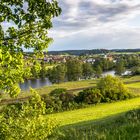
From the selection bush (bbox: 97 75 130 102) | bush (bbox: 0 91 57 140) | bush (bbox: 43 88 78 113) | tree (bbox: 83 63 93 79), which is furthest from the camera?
tree (bbox: 83 63 93 79)

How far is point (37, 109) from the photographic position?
15.4 meters

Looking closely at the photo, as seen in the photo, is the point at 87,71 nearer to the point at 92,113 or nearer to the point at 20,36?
the point at 92,113

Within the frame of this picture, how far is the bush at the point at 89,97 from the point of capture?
60812 millimetres

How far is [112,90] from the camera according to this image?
64.4m

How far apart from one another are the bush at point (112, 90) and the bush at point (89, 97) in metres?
1.69

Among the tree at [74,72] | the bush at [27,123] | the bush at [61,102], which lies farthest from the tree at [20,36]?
the tree at [74,72]

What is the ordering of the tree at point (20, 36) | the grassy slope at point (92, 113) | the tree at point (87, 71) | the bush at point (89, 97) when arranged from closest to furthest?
the tree at point (20, 36) < the grassy slope at point (92, 113) < the bush at point (89, 97) < the tree at point (87, 71)

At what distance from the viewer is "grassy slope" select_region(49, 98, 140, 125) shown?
47.0 metres

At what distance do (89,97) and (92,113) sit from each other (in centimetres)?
924

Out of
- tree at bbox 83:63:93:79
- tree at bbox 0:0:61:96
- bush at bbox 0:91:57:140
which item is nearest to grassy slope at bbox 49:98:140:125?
bush at bbox 0:91:57:140

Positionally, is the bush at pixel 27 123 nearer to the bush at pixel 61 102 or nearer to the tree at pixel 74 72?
the bush at pixel 61 102

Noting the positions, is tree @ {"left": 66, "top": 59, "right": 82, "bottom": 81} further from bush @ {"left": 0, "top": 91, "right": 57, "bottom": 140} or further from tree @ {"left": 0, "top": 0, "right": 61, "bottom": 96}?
tree @ {"left": 0, "top": 0, "right": 61, "bottom": 96}

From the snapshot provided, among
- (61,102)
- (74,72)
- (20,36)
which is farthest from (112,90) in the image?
(74,72)

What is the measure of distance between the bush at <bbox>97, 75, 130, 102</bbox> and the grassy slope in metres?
2.21
